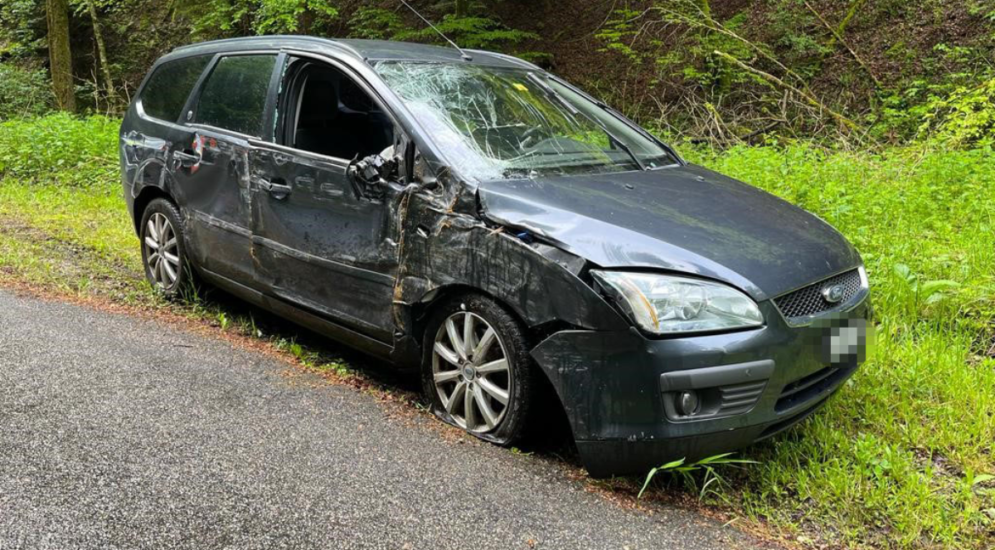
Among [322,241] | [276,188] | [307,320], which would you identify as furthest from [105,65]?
[322,241]

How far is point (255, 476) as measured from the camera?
295 centimetres

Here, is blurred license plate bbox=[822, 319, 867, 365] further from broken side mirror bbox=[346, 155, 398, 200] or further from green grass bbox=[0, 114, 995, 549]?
broken side mirror bbox=[346, 155, 398, 200]

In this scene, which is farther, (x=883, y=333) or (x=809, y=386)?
(x=883, y=333)

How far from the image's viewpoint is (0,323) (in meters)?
4.63

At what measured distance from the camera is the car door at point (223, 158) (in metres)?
4.55

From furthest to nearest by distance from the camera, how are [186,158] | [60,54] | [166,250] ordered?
[60,54], [166,250], [186,158]

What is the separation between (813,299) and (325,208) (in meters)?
2.34

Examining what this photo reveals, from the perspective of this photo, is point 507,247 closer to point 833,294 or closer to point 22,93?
point 833,294

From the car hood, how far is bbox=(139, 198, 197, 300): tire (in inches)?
109

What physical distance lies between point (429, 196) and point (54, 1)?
14.6 meters

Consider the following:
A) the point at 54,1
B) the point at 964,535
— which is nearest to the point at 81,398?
the point at 964,535

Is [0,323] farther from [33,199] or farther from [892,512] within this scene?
[33,199]

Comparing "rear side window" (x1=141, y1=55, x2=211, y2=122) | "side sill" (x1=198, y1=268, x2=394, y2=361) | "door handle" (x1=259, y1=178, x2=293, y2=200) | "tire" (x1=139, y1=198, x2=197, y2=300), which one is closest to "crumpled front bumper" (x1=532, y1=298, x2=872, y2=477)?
"side sill" (x1=198, y1=268, x2=394, y2=361)

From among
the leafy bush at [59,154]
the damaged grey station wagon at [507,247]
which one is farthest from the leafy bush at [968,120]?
the leafy bush at [59,154]
